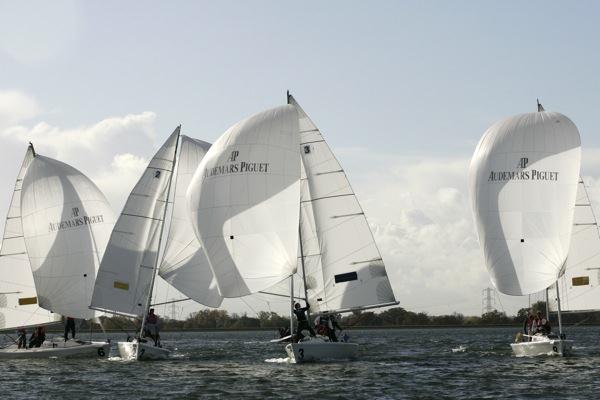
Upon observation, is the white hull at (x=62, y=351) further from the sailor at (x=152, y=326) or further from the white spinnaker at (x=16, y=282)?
the sailor at (x=152, y=326)

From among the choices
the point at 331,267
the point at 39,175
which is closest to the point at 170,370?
the point at 331,267

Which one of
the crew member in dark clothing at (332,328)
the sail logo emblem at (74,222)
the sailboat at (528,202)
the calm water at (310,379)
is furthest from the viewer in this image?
the sail logo emblem at (74,222)

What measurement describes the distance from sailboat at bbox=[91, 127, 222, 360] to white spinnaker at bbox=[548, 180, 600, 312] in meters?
15.6

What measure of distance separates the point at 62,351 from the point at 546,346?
22028mm

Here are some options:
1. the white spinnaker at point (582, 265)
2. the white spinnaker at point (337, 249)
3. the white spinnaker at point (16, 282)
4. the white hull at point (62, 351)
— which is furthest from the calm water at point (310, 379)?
the white spinnaker at point (16, 282)

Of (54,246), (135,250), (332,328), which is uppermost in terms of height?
(54,246)

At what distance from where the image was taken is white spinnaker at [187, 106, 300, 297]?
39.6 metres

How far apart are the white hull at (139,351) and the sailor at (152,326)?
3.36ft

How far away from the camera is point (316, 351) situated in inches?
1494

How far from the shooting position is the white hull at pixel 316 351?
3778 cm

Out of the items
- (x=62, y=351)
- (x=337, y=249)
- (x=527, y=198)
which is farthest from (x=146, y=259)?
(x=527, y=198)

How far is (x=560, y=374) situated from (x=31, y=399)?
56.9 ft

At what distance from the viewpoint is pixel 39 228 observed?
48.4 meters

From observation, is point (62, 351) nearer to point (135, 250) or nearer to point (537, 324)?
point (135, 250)
